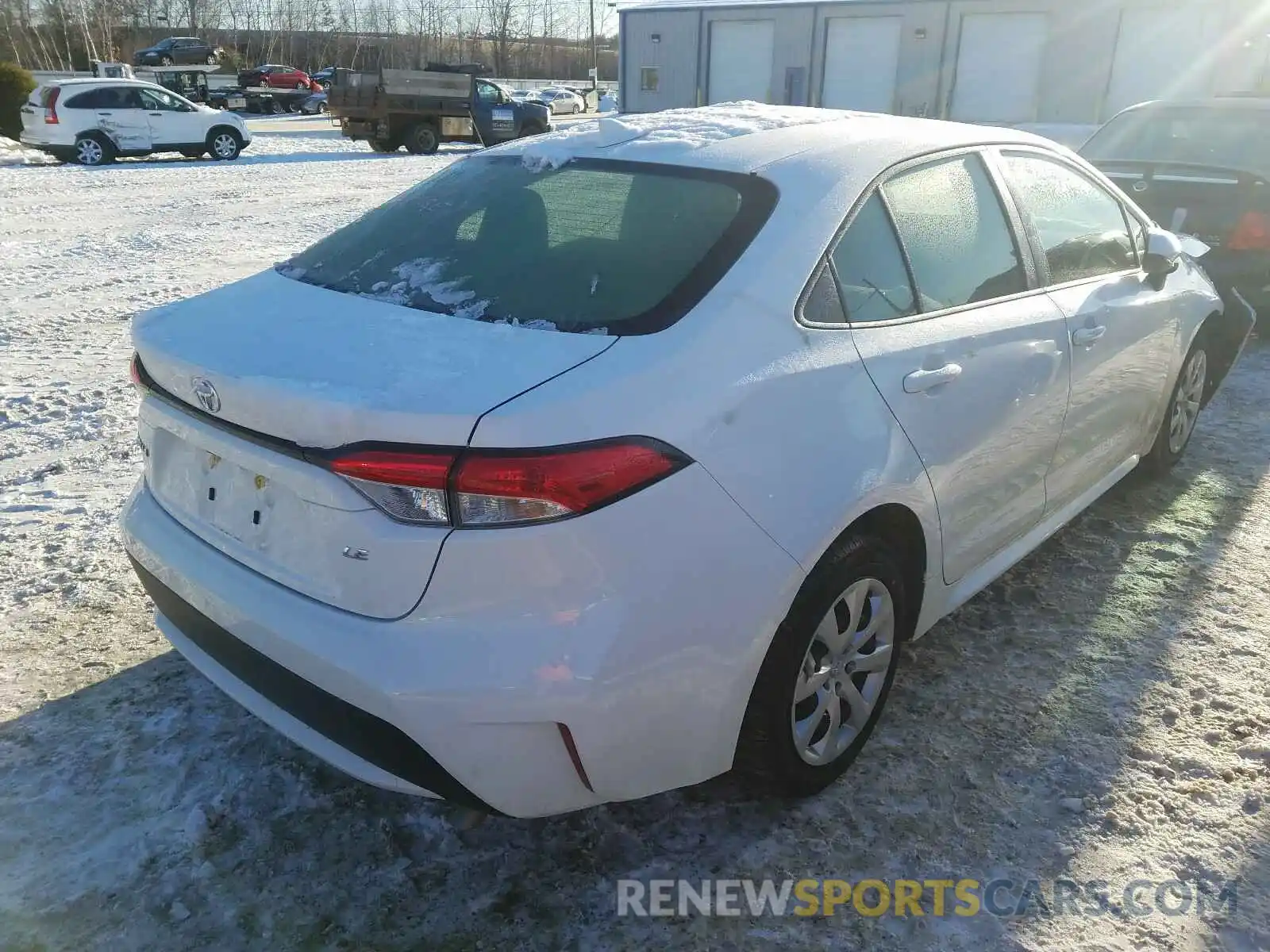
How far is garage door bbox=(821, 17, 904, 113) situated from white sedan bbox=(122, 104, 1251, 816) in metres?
23.0

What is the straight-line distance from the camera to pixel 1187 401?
4.60 meters

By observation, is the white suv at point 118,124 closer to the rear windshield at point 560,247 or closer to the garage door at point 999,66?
the garage door at point 999,66

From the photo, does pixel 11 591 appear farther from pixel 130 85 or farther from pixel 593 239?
pixel 130 85

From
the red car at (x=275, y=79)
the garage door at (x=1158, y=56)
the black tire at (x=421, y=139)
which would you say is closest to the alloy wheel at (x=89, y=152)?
the black tire at (x=421, y=139)

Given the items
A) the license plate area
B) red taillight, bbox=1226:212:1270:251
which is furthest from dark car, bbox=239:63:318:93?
the license plate area

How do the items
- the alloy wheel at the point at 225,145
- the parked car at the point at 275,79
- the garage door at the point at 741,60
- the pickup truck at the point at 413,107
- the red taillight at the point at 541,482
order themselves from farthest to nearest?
the parked car at the point at 275,79 → the garage door at the point at 741,60 → the pickup truck at the point at 413,107 → the alloy wheel at the point at 225,145 → the red taillight at the point at 541,482

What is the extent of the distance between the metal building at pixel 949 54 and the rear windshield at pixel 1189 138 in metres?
12.8

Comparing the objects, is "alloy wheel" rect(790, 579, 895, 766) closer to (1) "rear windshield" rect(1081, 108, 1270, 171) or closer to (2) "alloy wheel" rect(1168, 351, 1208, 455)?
(2) "alloy wheel" rect(1168, 351, 1208, 455)

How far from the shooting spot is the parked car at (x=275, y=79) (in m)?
42.7

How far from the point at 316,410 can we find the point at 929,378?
5.05 feet

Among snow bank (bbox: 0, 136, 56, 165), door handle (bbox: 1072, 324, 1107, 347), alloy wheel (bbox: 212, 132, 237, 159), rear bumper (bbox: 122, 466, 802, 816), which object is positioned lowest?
snow bank (bbox: 0, 136, 56, 165)

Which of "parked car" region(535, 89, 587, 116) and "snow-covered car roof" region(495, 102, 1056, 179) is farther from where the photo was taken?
"parked car" region(535, 89, 587, 116)

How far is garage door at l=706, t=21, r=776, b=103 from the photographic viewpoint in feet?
84.1

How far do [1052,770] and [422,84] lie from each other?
75.6ft
